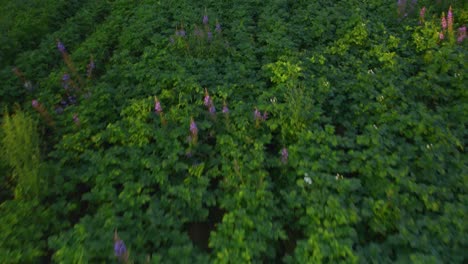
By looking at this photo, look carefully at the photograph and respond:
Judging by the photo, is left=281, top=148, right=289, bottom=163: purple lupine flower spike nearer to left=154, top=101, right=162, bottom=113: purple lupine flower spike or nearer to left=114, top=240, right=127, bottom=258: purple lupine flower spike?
left=154, top=101, right=162, bottom=113: purple lupine flower spike

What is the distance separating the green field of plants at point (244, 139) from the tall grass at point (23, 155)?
2cm

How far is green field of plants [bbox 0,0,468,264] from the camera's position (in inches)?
107

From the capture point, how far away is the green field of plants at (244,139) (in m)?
2.73

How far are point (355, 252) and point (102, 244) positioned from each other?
6.09 feet

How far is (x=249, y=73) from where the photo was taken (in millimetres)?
4566

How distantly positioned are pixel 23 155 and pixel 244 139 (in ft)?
6.93

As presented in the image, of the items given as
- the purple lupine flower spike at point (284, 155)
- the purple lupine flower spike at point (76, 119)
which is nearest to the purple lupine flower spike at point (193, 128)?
the purple lupine flower spike at point (284, 155)

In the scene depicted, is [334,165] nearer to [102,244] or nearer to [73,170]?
[102,244]

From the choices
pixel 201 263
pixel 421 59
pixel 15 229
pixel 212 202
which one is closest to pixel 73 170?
pixel 15 229

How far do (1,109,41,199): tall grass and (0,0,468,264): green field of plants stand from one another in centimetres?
2

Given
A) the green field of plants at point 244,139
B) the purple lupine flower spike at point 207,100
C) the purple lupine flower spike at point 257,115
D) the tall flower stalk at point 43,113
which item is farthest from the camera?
the tall flower stalk at point 43,113

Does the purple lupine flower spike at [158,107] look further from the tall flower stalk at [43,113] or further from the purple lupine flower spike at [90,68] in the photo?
the purple lupine flower spike at [90,68]

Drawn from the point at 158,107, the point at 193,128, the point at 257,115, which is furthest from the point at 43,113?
the point at 257,115

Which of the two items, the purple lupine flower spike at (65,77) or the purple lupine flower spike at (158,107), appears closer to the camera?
the purple lupine flower spike at (158,107)
